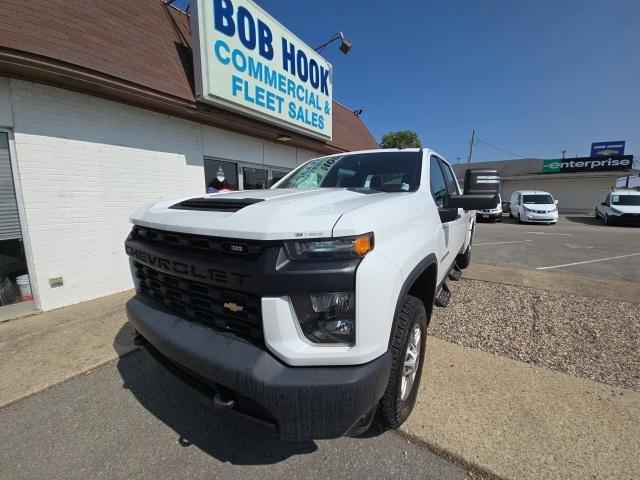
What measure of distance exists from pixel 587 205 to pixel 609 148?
10.6 meters

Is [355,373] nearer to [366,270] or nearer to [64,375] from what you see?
[366,270]

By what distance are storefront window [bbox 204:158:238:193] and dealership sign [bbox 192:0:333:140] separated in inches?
47.9

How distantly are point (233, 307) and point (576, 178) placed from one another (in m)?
33.1

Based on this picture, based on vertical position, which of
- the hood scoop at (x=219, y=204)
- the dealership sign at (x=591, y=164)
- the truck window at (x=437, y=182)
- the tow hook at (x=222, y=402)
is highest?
the dealership sign at (x=591, y=164)

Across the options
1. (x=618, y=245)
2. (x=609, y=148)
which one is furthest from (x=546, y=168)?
(x=618, y=245)

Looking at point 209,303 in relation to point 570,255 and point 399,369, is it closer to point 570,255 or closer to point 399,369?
point 399,369

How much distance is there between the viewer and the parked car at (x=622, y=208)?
1502cm

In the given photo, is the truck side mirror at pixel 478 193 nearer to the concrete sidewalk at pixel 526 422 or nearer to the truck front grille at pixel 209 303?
the concrete sidewalk at pixel 526 422

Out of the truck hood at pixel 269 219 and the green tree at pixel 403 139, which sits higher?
the green tree at pixel 403 139

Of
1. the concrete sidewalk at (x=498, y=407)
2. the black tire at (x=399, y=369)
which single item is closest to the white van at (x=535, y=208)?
the concrete sidewalk at (x=498, y=407)

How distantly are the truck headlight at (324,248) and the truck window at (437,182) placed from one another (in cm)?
159

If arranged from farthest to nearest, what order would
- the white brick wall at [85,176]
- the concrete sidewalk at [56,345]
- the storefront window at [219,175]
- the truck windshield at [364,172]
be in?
the storefront window at [219,175] → the white brick wall at [85,176] → the truck windshield at [364,172] → the concrete sidewalk at [56,345]

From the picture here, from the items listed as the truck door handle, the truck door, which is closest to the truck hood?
the truck door handle

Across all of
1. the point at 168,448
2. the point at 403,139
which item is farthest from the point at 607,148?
the point at 168,448
